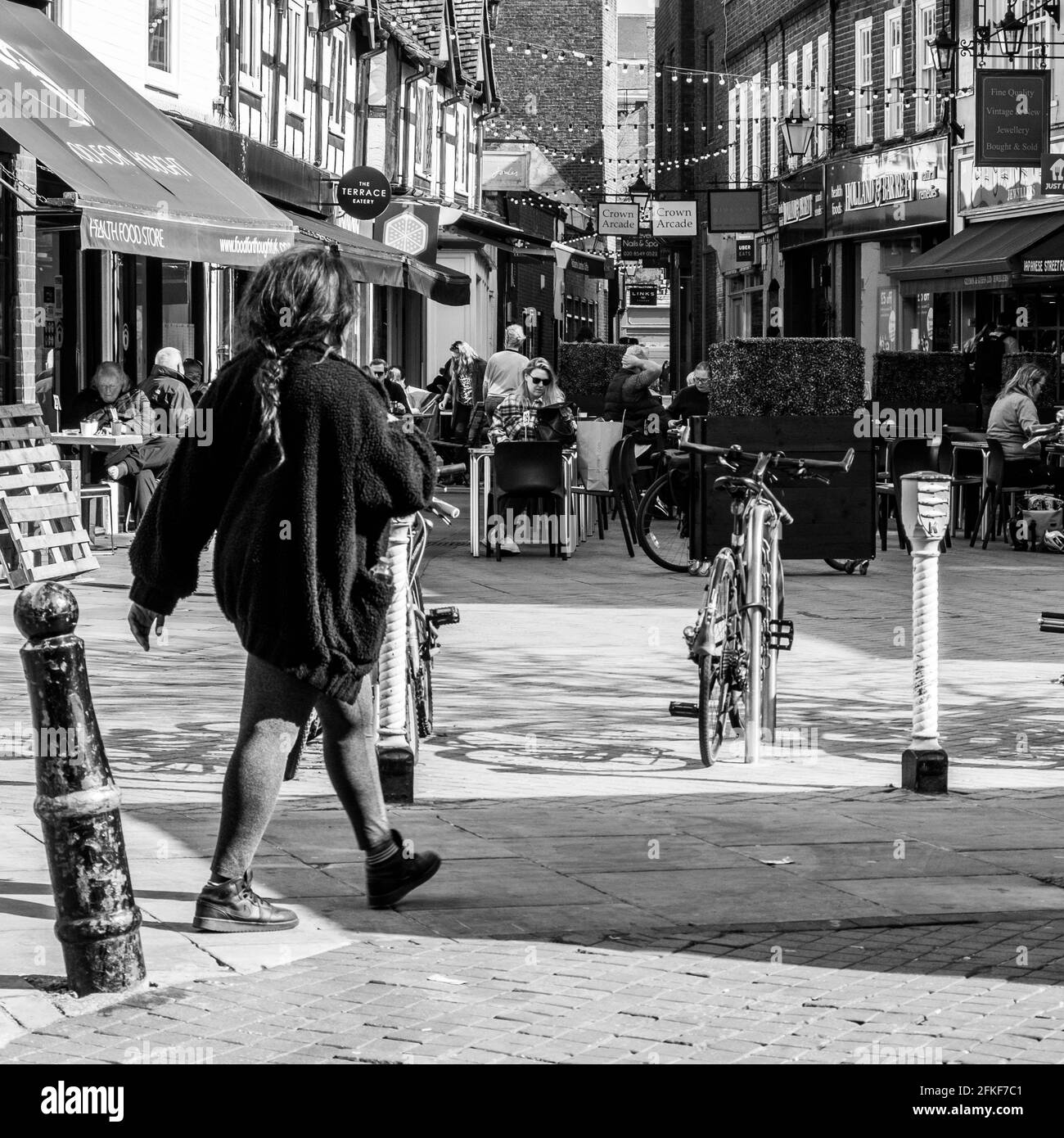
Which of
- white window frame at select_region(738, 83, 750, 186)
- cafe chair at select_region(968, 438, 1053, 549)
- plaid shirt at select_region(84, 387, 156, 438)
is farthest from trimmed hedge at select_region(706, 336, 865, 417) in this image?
white window frame at select_region(738, 83, 750, 186)

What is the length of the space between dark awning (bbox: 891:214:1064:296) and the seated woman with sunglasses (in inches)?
298

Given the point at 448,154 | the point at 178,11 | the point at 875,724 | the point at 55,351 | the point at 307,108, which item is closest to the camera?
the point at 875,724

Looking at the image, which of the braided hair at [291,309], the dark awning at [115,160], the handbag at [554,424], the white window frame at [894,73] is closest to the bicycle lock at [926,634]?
the braided hair at [291,309]

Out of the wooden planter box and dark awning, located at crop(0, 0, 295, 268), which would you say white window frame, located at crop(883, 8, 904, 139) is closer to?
dark awning, located at crop(0, 0, 295, 268)

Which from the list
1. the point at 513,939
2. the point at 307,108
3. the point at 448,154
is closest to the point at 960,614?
the point at 513,939

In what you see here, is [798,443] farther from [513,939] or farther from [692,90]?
[692,90]

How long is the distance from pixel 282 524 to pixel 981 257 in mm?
20670

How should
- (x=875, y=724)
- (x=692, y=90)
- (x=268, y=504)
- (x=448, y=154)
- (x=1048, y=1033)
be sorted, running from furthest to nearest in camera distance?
(x=692, y=90), (x=448, y=154), (x=875, y=724), (x=268, y=504), (x=1048, y=1033)

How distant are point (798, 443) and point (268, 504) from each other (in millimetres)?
8604

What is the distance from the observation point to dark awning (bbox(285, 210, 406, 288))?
20.0 metres

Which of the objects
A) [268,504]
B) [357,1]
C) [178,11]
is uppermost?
[357,1]

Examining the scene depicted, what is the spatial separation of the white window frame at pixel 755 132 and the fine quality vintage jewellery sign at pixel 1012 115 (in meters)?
16.7

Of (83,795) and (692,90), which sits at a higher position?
(692,90)
